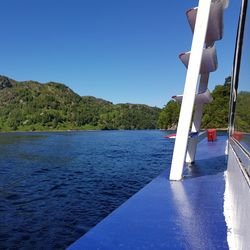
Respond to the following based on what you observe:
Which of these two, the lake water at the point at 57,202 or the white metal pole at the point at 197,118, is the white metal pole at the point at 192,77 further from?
the lake water at the point at 57,202

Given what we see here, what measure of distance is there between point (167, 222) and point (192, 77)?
3.92 meters

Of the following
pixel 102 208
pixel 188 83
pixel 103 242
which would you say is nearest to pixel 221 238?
pixel 103 242

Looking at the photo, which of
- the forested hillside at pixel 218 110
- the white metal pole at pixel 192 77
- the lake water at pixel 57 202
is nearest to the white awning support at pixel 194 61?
the white metal pole at pixel 192 77

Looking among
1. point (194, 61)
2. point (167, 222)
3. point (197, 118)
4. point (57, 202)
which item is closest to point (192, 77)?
point (194, 61)

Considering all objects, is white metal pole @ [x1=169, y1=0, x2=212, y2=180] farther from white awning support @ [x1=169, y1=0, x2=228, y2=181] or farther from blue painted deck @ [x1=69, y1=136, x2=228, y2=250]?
blue painted deck @ [x1=69, y1=136, x2=228, y2=250]

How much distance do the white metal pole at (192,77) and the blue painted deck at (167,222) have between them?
0.93 m

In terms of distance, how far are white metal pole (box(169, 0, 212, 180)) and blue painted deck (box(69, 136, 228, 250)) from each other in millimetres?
932

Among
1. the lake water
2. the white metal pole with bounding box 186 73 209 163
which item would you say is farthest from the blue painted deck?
the lake water

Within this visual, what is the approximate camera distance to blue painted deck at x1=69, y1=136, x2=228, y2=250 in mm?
3824

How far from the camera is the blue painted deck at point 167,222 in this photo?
3.82 meters

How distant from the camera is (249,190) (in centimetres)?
265

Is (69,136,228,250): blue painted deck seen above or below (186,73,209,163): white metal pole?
below

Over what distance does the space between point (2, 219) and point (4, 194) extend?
530 centimetres

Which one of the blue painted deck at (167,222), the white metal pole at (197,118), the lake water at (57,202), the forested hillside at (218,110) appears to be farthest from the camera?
the forested hillside at (218,110)
